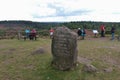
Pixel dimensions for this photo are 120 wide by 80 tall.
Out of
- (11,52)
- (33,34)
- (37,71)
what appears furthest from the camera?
(33,34)

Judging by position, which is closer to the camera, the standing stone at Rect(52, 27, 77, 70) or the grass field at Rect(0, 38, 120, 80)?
the grass field at Rect(0, 38, 120, 80)

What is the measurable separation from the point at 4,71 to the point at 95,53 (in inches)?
254

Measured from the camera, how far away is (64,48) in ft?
49.5

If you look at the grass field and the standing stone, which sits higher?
the standing stone

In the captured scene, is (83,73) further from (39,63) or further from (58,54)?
(39,63)

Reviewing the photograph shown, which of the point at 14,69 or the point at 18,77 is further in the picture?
the point at 14,69

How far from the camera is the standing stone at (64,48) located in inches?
591

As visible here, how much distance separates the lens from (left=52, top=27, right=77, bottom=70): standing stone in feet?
49.3

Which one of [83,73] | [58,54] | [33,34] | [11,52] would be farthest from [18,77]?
[33,34]

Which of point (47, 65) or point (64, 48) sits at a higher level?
point (64, 48)

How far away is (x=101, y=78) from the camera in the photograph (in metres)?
14.6

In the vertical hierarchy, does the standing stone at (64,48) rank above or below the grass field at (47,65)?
above

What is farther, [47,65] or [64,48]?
[47,65]

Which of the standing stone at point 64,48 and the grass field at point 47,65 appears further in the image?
the standing stone at point 64,48
